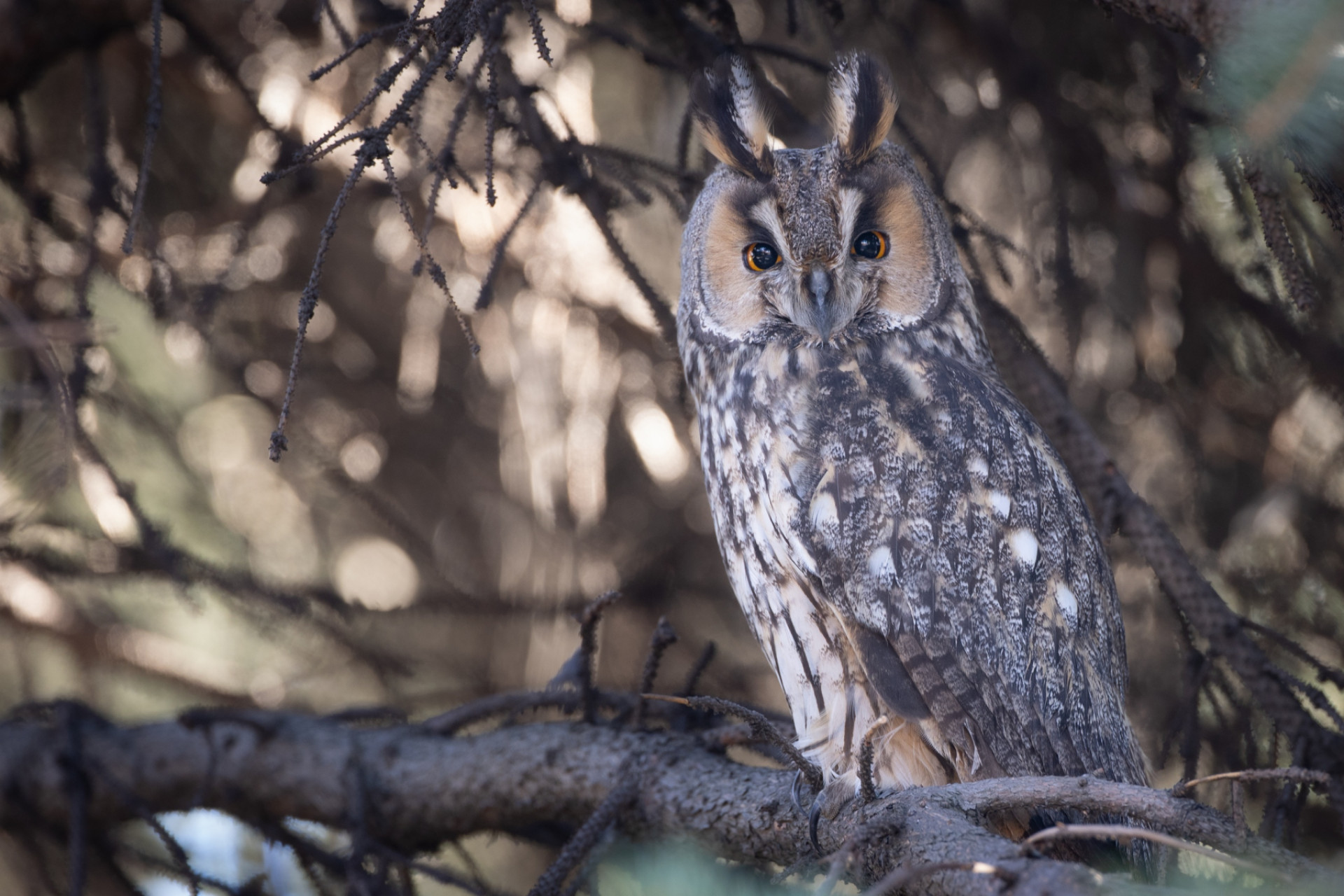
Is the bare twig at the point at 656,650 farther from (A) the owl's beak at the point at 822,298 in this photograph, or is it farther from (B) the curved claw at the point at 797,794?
(A) the owl's beak at the point at 822,298

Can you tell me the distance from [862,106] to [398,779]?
63.4 inches

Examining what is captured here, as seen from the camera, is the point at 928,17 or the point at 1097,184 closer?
the point at 1097,184

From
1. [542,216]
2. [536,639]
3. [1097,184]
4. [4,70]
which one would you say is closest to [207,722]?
[536,639]

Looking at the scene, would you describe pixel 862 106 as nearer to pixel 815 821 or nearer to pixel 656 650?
pixel 656 650

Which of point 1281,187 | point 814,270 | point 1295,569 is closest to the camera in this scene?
point 1281,187

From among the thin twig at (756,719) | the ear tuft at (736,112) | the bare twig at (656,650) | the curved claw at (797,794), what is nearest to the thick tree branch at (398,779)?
the curved claw at (797,794)

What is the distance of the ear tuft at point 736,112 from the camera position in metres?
1.97

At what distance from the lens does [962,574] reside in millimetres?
1771

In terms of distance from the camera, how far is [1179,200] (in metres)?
2.52

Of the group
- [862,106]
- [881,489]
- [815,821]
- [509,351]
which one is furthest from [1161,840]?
[509,351]

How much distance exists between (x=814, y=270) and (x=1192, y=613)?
3.05ft

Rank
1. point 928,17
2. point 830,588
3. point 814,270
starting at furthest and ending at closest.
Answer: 1. point 928,17
2. point 814,270
3. point 830,588

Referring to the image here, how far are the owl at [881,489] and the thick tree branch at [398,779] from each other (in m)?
0.21

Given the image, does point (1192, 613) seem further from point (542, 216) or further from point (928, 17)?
point (542, 216)
